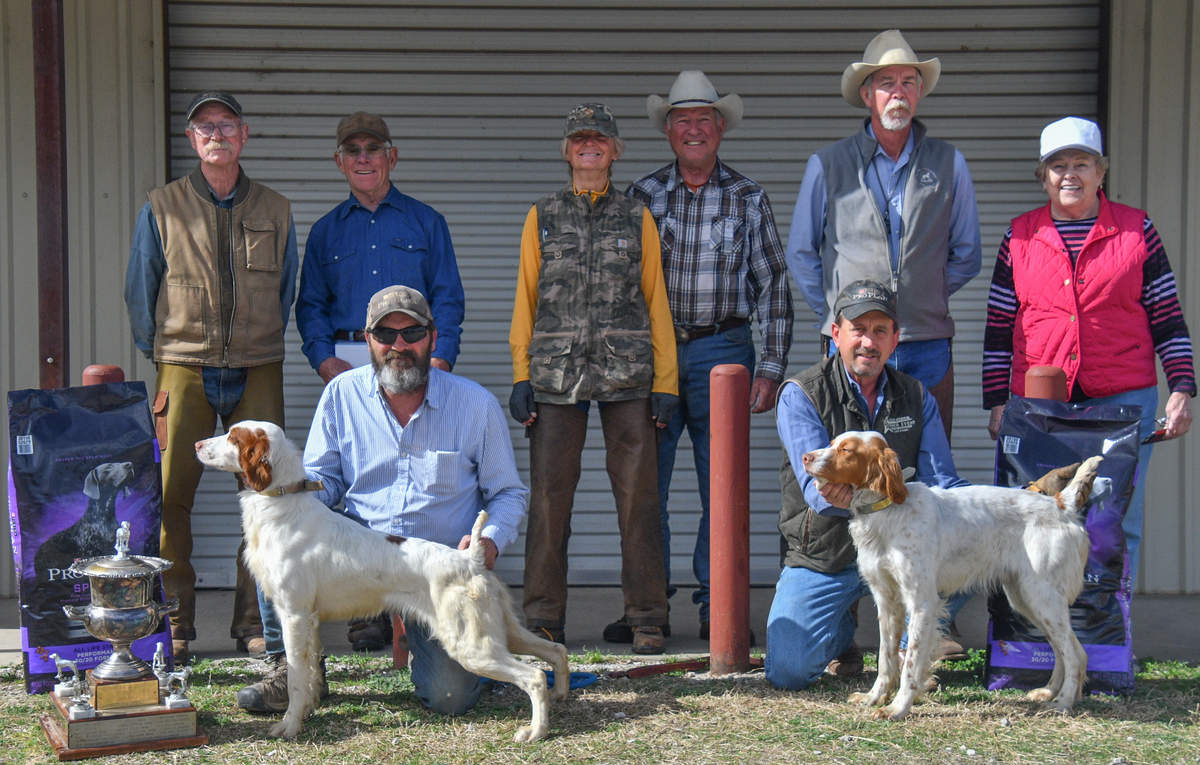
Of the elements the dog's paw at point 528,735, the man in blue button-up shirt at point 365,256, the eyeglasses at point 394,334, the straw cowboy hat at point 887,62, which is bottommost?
the dog's paw at point 528,735

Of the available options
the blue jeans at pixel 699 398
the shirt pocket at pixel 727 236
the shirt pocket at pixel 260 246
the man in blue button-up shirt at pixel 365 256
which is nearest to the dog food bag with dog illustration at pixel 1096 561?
the blue jeans at pixel 699 398

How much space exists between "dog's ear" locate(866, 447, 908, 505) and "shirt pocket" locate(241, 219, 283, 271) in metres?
2.44

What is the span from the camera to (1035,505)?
154 inches

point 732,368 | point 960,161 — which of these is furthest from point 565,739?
point 960,161

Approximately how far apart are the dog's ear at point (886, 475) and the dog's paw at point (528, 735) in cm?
123

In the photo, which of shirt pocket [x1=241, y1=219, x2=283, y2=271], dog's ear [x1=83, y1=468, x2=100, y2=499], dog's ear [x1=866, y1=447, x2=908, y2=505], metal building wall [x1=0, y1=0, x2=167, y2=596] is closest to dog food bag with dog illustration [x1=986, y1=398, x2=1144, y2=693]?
dog's ear [x1=866, y1=447, x2=908, y2=505]

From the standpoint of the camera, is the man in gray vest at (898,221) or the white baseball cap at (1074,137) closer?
the white baseball cap at (1074,137)

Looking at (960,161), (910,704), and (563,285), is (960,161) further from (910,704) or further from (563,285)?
(910,704)

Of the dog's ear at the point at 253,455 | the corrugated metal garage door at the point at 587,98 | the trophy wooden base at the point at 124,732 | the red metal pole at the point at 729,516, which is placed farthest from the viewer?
the corrugated metal garage door at the point at 587,98

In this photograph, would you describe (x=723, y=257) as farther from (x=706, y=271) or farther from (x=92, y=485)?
(x=92, y=485)

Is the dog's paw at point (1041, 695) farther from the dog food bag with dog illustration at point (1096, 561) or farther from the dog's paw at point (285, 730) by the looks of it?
the dog's paw at point (285, 730)

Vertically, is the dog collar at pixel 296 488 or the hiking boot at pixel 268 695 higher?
the dog collar at pixel 296 488

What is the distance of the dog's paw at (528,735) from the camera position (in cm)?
366

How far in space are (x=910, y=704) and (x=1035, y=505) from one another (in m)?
0.75
